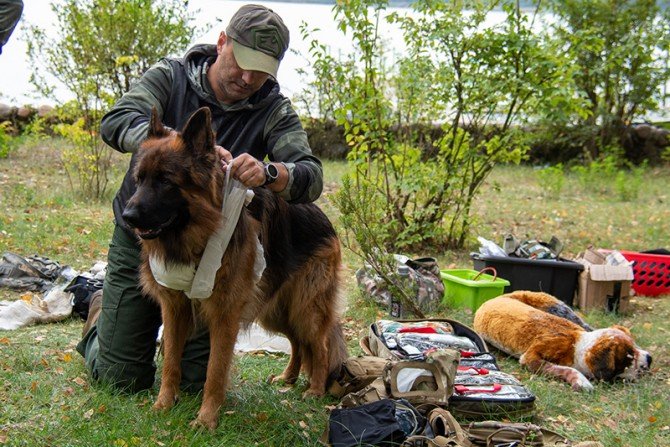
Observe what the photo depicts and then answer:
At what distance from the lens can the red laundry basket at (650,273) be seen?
741 centimetres

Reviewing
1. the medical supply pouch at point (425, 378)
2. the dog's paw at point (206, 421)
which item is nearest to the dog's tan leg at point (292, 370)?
the medical supply pouch at point (425, 378)

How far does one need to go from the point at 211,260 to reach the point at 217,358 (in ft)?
1.83

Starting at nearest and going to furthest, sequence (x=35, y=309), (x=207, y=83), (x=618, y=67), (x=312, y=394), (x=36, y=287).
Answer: (x=207, y=83)
(x=312, y=394)
(x=35, y=309)
(x=36, y=287)
(x=618, y=67)

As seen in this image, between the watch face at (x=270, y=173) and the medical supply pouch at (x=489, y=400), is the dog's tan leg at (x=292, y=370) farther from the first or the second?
the watch face at (x=270, y=173)

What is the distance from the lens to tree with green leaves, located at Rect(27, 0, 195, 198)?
33.5 ft

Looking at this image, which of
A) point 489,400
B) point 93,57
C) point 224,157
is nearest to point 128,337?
point 224,157

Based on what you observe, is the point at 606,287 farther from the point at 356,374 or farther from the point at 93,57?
the point at 93,57

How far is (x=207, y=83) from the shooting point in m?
4.03

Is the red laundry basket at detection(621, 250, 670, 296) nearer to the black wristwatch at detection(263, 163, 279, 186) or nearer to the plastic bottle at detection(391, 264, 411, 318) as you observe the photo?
the plastic bottle at detection(391, 264, 411, 318)

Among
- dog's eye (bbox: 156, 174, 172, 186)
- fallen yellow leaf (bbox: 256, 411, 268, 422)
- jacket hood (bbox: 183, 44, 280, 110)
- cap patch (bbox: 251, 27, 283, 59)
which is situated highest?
cap patch (bbox: 251, 27, 283, 59)

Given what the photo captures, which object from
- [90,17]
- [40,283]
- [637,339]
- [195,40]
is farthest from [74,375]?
[195,40]

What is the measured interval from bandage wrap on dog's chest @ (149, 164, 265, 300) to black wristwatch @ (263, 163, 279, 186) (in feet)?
0.36

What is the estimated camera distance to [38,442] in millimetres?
3338

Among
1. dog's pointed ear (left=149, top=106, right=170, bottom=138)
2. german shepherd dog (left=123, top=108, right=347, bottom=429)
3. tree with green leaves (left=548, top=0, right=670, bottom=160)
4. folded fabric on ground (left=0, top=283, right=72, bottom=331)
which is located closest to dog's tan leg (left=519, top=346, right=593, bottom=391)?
german shepherd dog (left=123, top=108, right=347, bottom=429)
